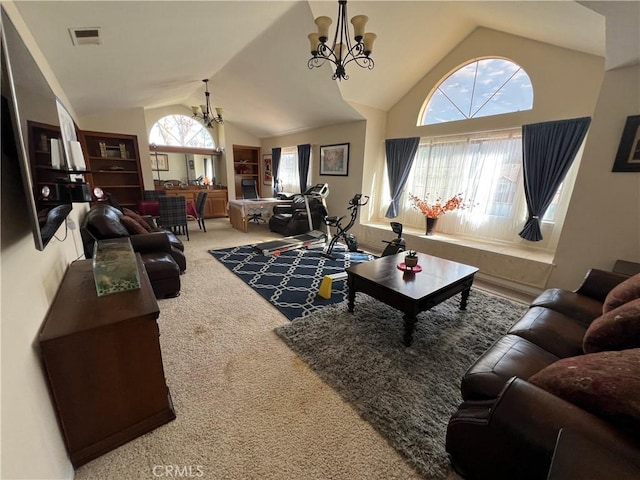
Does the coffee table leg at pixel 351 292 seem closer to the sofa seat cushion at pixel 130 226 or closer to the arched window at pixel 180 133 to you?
the sofa seat cushion at pixel 130 226

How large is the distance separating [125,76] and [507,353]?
5.04m

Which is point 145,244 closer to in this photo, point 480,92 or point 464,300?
point 464,300

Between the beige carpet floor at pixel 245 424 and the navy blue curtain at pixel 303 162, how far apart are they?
459 cm

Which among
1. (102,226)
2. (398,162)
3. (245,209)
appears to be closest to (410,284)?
(102,226)

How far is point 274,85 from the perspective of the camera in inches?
182

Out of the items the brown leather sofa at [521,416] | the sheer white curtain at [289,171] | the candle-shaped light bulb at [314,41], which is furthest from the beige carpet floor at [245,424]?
the sheer white curtain at [289,171]

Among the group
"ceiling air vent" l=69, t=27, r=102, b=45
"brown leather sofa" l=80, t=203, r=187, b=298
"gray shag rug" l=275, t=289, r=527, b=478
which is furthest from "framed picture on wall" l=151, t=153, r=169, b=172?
"gray shag rug" l=275, t=289, r=527, b=478

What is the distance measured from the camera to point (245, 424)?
4.66ft

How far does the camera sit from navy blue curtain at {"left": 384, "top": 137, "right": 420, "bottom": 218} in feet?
14.9

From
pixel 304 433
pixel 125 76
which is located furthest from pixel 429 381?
pixel 125 76

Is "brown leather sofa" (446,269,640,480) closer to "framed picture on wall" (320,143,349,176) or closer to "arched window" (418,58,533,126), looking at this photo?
"arched window" (418,58,533,126)

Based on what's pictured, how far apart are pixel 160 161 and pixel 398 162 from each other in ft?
20.0

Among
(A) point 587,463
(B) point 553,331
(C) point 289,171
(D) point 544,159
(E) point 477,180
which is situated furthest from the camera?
(C) point 289,171

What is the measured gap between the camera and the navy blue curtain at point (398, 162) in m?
4.54
